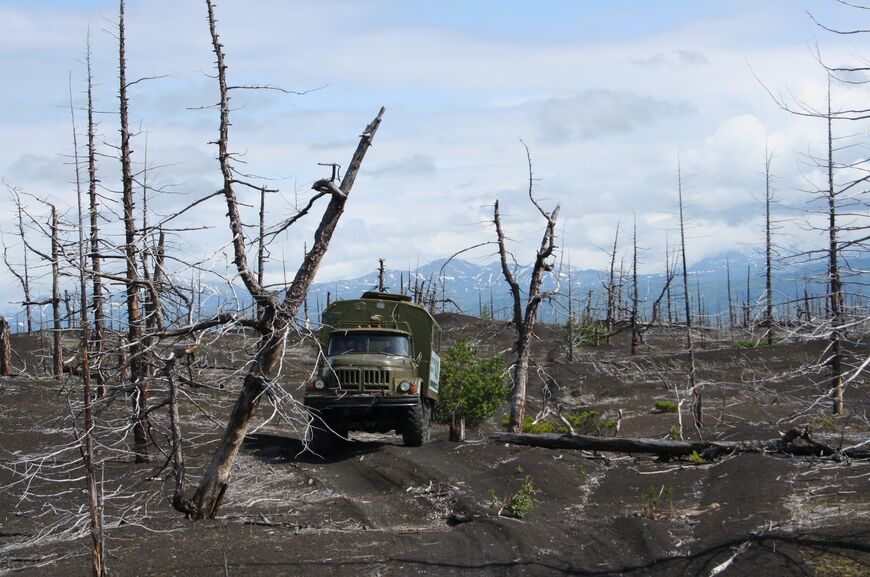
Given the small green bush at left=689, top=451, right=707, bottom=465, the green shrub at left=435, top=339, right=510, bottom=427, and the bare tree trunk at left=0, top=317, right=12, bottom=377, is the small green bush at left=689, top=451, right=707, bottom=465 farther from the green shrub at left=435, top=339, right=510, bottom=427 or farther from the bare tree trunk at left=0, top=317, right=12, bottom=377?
the bare tree trunk at left=0, top=317, right=12, bottom=377

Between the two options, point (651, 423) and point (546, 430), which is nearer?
point (546, 430)

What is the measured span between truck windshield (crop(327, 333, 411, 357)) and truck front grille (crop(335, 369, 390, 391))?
0.71m

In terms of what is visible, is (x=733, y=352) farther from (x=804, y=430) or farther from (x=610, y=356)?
(x=804, y=430)

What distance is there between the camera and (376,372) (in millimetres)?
19953

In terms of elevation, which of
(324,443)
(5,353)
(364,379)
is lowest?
(324,443)

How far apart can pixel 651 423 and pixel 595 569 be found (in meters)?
20.4

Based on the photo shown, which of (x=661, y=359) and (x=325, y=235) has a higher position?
(x=325, y=235)

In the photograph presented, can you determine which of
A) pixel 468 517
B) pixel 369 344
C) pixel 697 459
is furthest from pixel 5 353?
pixel 697 459

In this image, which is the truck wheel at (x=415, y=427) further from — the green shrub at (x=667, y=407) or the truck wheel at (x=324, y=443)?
the green shrub at (x=667, y=407)

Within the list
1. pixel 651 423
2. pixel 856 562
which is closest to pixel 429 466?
pixel 856 562

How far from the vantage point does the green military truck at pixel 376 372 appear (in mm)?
19719

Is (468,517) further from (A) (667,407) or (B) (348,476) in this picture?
(A) (667,407)

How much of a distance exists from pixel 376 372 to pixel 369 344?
99 cm

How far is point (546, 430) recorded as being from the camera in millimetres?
23328
